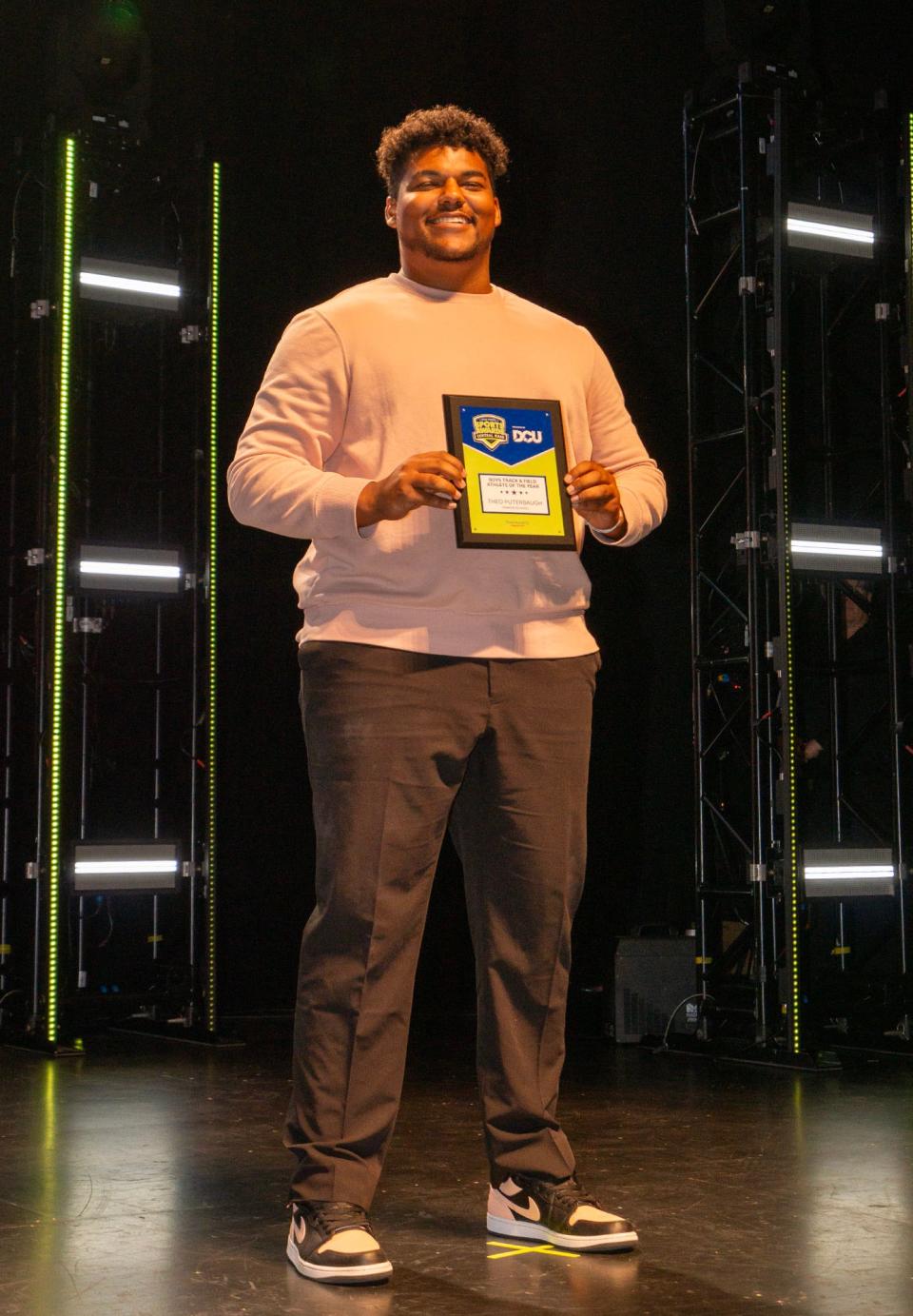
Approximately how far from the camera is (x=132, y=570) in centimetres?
546

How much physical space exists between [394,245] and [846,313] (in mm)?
1852

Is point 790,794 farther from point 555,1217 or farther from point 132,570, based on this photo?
point 555,1217

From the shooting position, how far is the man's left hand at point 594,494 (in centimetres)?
236

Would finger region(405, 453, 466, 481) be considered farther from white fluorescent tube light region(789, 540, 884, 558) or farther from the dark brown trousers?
white fluorescent tube light region(789, 540, 884, 558)

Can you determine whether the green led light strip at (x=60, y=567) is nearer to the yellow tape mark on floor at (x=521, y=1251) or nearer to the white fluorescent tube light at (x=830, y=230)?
the white fluorescent tube light at (x=830, y=230)

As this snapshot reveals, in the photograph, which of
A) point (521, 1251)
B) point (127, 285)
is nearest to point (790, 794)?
point (127, 285)

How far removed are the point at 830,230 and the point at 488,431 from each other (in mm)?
3534

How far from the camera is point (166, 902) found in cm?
598

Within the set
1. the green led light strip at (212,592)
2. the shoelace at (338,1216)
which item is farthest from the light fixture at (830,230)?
the shoelace at (338,1216)

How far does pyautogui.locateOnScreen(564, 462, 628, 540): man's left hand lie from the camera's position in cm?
236

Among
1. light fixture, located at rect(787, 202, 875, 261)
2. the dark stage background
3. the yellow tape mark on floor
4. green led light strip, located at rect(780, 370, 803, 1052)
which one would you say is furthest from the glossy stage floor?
light fixture, located at rect(787, 202, 875, 261)

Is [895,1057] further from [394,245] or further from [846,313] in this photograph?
[394,245]

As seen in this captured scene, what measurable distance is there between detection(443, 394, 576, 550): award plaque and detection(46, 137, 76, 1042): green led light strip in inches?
130

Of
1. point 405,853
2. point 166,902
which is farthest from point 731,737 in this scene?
point 405,853
